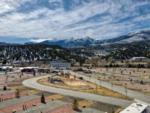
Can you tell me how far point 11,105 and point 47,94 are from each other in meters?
16.5

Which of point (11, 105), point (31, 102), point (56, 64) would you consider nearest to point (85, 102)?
point (31, 102)

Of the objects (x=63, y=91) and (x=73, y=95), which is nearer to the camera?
(x=73, y=95)

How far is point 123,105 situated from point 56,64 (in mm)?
126137

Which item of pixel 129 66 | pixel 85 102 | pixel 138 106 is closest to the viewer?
pixel 138 106

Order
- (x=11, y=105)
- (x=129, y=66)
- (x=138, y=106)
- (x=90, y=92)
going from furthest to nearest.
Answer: (x=129, y=66)
(x=90, y=92)
(x=11, y=105)
(x=138, y=106)

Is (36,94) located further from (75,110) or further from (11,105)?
(75,110)

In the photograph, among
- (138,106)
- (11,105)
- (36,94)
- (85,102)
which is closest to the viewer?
(138,106)

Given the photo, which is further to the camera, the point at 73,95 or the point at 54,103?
the point at 73,95

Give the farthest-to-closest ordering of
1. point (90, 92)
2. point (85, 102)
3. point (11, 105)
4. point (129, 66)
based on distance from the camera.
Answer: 1. point (129, 66)
2. point (90, 92)
3. point (85, 102)
4. point (11, 105)

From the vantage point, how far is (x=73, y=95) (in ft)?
244

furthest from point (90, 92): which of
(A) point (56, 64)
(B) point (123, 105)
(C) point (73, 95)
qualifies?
(A) point (56, 64)

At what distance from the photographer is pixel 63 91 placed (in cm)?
8050

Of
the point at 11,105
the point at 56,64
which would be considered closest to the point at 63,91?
the point at 11,105

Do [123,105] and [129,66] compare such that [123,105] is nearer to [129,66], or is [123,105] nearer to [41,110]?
[41,110]
